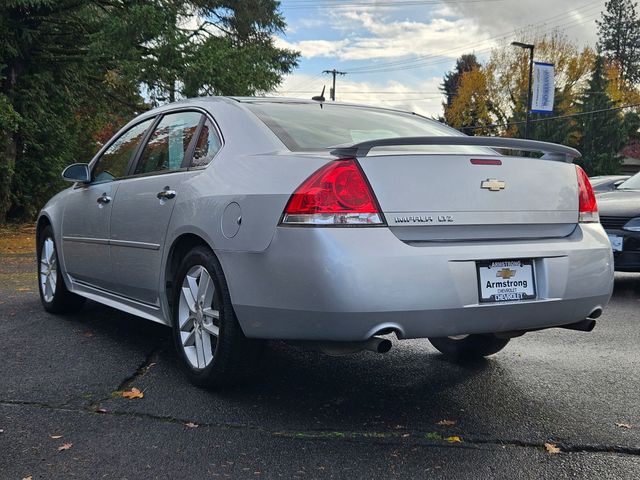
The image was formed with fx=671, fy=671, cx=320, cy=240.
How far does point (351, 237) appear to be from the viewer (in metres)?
2.83

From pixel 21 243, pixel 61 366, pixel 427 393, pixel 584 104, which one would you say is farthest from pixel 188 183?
pixel 584 104

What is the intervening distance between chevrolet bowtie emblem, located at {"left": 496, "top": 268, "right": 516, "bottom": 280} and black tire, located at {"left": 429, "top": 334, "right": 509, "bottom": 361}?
3.73ft

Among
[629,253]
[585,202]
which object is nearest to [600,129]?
[629,253]

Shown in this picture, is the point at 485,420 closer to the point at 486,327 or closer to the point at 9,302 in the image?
the point at 486,327

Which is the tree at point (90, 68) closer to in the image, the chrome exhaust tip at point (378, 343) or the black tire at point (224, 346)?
the black tire at point (224, 346)

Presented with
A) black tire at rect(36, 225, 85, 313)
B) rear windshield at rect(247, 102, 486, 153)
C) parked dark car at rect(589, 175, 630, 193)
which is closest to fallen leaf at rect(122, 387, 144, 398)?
rear windshield at rect(247, 102, 486, 153)

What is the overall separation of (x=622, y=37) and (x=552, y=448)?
77.1 meters

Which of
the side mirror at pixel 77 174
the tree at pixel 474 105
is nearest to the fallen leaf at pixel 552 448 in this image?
the side mirror at pixel 77 174

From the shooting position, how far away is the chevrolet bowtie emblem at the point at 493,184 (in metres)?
3.11

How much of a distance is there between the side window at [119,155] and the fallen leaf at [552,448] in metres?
3.21

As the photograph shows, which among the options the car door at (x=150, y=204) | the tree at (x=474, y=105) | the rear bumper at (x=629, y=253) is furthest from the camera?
the tree at (x=474, y=105)

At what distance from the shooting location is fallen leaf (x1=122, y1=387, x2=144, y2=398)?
3447 mm

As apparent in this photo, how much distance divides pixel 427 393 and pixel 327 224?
126cm

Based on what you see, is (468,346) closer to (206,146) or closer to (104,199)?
(206,146)
